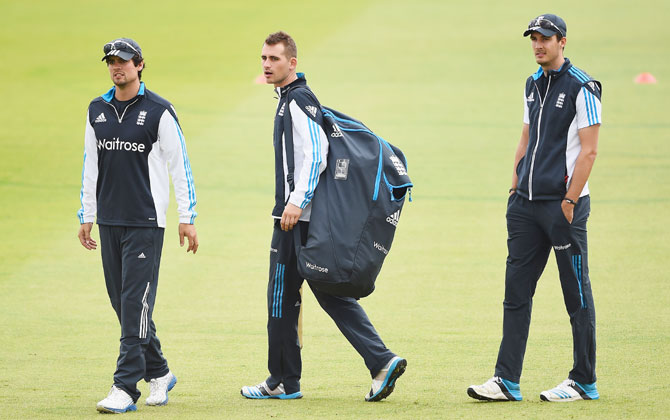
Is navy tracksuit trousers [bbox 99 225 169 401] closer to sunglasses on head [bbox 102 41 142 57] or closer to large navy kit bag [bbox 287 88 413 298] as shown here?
large navy kit bag [bbox 287 88 413 298]

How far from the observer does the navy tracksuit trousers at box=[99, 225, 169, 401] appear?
606 cm

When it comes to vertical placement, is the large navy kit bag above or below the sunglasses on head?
below

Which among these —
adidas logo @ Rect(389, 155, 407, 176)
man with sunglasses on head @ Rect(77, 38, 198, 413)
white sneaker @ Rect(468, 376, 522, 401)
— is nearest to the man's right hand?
man with sunglasses on head @ Rect(77, 38, 198, 413)

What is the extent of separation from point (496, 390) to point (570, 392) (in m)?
0.41

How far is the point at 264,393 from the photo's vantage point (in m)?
6.42

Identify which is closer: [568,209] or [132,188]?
[568,209]

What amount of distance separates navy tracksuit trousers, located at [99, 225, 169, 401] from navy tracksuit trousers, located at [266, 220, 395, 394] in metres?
0.71

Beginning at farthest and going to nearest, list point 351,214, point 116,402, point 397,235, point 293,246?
point 397,235 < point 293,246 < point 351,214 < point 116,402

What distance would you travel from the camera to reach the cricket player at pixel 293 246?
19.8 feet

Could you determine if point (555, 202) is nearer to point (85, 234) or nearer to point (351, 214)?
point (351, 214)

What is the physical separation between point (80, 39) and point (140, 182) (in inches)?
836

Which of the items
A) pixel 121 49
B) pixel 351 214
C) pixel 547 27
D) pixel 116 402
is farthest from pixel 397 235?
pixel 116 402

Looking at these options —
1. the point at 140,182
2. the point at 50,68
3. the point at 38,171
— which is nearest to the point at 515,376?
the point at 140,182

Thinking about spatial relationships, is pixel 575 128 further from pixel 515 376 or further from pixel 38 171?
pixel 38 171
